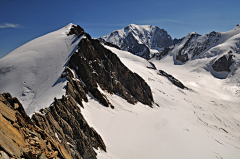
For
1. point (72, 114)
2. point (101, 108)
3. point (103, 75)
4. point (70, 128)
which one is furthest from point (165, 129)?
point (70, 128)

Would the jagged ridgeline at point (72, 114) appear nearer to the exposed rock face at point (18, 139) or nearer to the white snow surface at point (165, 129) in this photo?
the exposed rock face at point (18, 139)

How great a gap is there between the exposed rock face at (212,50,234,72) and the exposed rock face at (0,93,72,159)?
511ft

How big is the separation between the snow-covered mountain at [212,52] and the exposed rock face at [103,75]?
107 metres

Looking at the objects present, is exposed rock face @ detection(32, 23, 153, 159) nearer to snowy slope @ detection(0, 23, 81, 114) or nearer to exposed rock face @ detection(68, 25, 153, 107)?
exposed rock face @ detection(68, 25, 153, 107)

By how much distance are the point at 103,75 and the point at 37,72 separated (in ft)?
60.2

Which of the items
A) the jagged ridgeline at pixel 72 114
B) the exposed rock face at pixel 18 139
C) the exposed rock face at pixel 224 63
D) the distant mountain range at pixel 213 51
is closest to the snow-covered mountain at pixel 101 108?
the jagged ridgeline at pixel 72 114

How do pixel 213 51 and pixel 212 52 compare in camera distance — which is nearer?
pixel 212 52

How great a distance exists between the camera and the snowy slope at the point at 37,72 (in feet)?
97.1

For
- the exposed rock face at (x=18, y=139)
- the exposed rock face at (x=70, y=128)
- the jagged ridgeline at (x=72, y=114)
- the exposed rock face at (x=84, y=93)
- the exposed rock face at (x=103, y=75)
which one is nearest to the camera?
the exposed rock face at (x=18, y=139)

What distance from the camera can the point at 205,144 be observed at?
130 ft

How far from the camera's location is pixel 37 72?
37.4 meters

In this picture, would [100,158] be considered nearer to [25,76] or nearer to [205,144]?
[25,76]

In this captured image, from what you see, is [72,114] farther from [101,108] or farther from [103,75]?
[103,75]

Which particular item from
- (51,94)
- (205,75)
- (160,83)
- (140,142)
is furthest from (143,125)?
(205,75)
